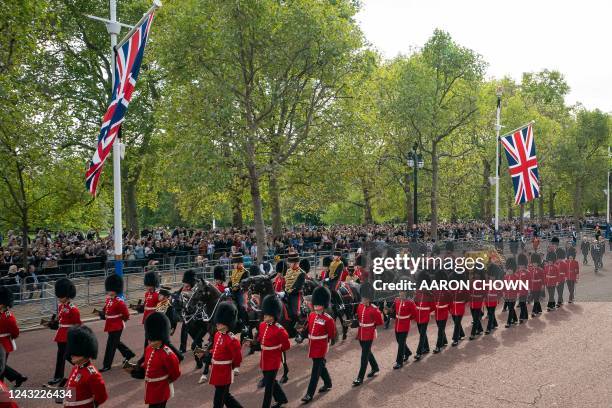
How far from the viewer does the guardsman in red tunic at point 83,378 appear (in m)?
5.91

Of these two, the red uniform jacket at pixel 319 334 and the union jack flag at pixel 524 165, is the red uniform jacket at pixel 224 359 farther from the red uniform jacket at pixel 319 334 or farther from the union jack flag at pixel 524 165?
the union jack flag at pixel 524 165

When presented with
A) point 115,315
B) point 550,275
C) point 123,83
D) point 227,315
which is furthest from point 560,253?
point 123,83

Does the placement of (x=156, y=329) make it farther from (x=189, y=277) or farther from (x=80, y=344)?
(x=189, y=277)

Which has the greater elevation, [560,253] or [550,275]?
[560,253]

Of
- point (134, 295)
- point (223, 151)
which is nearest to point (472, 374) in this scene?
point (134, 295)

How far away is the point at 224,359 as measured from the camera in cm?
714

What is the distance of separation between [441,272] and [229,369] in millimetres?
5952

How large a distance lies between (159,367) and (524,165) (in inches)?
865

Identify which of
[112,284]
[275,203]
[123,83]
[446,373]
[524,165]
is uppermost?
[123,83]

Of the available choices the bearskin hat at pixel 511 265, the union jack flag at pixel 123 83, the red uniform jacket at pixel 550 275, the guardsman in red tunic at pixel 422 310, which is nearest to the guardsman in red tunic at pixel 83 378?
the guardsman in red tunic at pixel 422 310

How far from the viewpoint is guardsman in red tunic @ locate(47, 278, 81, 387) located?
29.9 feet

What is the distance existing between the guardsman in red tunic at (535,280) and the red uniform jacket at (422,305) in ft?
18.8

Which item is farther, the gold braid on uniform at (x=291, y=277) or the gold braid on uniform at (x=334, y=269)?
the gold braid on uniform at (x=334, y=269)

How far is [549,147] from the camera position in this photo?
44719 mm
